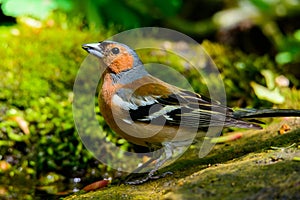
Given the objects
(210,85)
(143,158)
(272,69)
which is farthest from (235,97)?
(143,158)

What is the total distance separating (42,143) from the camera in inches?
213

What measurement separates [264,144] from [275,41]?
5236 millimetres

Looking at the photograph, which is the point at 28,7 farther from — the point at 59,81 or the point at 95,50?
the point at 95,50

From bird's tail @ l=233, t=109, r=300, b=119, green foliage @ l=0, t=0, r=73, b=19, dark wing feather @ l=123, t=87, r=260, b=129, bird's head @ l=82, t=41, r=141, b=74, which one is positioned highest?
green foliage @ l=0, t=0, r=73, b=19

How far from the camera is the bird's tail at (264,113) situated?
419 cm

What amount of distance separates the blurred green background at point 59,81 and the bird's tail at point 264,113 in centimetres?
154

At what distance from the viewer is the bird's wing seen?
4.29m

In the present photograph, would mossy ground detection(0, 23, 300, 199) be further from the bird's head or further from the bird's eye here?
the bird's eye

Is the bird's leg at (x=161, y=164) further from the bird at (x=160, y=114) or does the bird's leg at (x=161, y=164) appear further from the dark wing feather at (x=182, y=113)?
the dark wing feather at (x=182, y=113)

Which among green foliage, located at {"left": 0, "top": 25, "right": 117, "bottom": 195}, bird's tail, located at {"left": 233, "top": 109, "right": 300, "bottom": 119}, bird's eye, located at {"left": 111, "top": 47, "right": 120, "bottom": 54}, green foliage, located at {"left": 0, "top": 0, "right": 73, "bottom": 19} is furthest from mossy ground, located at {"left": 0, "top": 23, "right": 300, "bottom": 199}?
bird's eye, located at {"left": 111, "top": 47, "right": 120, "bottom": 54}

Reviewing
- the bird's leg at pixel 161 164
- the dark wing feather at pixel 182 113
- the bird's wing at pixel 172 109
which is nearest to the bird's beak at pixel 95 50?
the bird's wing at pixel 172 109

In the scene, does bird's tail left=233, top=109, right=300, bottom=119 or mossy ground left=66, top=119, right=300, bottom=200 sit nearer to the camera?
mossy ground left=66, top=119, right=300, bottom=200

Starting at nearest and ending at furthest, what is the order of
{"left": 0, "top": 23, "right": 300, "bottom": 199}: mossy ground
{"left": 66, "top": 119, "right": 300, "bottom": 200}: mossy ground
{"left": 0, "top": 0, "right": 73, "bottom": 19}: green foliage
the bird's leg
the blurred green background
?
{"left": 66, "top": 119, "right": 300, "bottom": 200}: mossy ground
{"left": 0, "top": 23, "right": 300, "bottom": 199}: mossy ground
the bird's leg
the blurred green background
{"left": 0, "top": 0, "right": 73, "bottom": 19}: green foliage

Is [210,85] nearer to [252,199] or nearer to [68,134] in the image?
[68,134]
